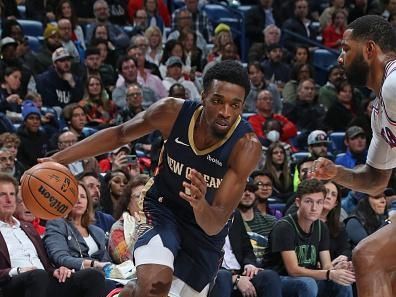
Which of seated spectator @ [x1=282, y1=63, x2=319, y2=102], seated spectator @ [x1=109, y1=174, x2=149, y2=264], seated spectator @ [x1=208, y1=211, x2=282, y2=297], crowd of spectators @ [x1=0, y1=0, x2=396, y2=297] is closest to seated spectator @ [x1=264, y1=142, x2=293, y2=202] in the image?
crowd of spectators @ [x1=0, y1=0, x2=396, y2=297]

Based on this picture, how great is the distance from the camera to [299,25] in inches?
643

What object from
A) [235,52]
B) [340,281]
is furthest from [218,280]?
[235,52]

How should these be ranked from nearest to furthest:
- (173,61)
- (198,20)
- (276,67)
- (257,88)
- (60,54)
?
(60,54) < (173,61) < (257,88) < (276,67) < (198,20)

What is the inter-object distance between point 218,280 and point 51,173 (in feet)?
8.39

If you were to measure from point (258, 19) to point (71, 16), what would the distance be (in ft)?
11.7

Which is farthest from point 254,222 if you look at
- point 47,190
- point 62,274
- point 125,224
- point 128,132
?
point 47,190

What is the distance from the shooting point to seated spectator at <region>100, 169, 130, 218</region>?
10.0 metres

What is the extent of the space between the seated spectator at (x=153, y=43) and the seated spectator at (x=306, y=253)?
5.25m

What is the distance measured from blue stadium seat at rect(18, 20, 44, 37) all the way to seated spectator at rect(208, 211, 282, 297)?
19.2 ft

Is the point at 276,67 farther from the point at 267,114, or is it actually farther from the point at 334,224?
the point at 334,224

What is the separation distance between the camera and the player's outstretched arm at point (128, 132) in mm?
6461

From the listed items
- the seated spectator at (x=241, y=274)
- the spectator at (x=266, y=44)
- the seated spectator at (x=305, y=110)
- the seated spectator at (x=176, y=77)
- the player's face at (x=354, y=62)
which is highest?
the player's face at (x=354, y=62)

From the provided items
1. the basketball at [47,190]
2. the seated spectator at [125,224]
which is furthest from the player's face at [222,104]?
the seated spectator at [125,224]

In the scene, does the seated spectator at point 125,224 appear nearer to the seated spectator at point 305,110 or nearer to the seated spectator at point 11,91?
the seated spectator at point 11,91
